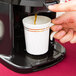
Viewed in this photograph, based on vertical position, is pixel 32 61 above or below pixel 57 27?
below

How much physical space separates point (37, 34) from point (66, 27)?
178 mm

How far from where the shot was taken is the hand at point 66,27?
702 mm

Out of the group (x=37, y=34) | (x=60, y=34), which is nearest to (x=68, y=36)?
(x=60, y=34)

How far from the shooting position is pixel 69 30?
0.72 m

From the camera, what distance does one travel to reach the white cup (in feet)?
2.07

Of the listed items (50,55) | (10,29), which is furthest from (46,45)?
(10,29)

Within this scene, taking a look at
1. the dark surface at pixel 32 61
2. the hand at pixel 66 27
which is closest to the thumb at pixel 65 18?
the hand at pixel 66 27

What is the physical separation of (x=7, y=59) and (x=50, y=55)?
167 millimetres

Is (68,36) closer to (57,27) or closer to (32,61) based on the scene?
(57,27)

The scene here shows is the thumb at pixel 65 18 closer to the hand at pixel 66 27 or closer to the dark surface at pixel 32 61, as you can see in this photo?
the hand at pixel 66 27

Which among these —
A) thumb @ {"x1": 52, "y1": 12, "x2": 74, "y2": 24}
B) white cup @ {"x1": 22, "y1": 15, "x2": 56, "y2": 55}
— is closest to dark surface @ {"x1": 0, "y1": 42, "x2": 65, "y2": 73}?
white cup @ {"x1": 22, "y1": 15, "x2": 56, "y2": 55}

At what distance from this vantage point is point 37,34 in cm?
64

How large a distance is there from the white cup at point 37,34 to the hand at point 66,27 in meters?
0.05

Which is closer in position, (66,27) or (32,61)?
(32,61)
